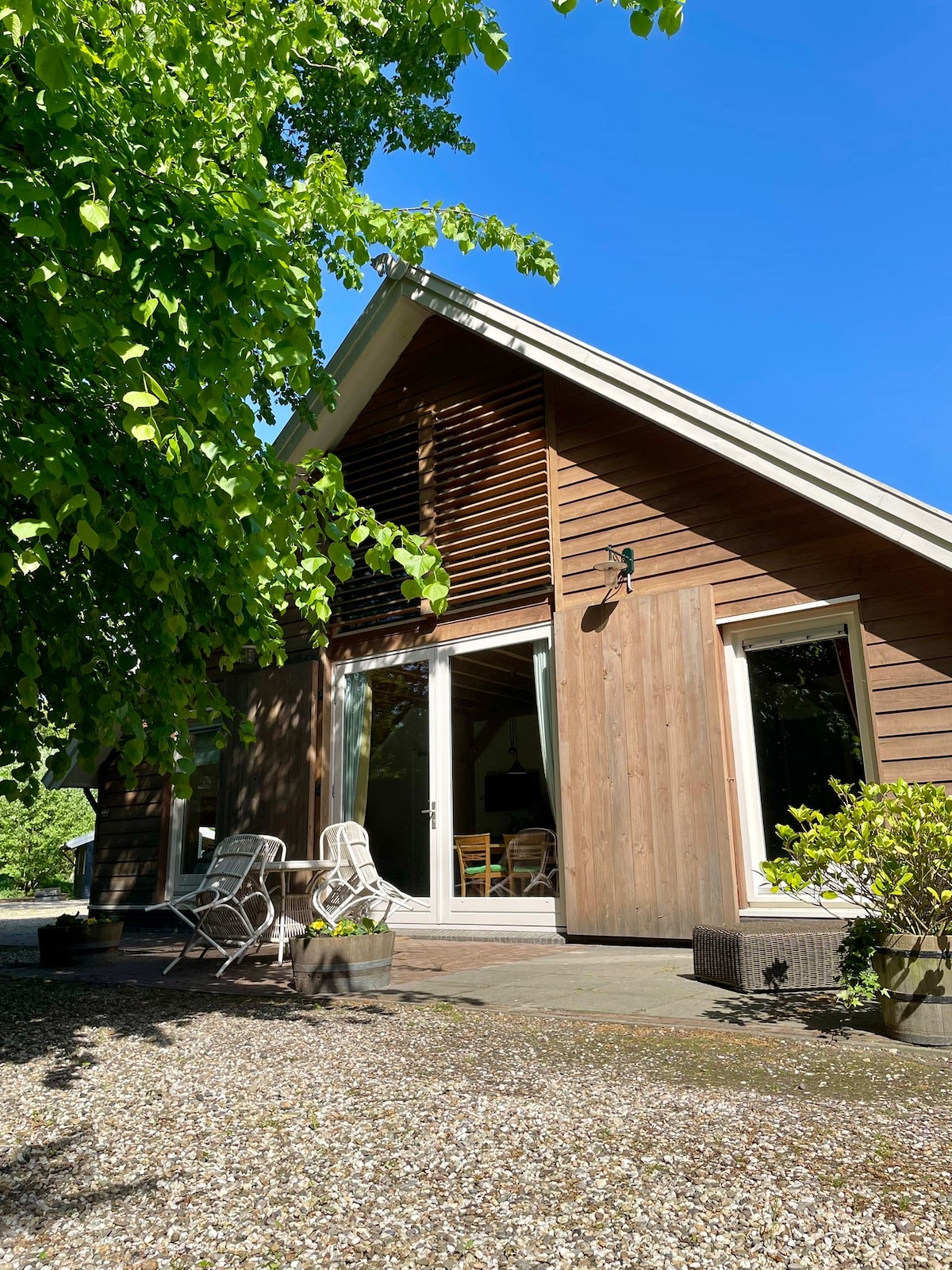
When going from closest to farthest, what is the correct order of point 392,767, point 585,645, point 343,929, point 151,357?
point 151,357 < point 343,929 < point 585,645 < point 392,767

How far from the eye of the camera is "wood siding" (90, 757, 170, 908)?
9.79 m

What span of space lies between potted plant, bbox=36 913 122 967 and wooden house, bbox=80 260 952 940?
5.70 feet

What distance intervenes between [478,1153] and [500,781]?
505 centimetres

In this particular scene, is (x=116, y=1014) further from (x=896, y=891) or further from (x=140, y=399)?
(x=896, y=891)

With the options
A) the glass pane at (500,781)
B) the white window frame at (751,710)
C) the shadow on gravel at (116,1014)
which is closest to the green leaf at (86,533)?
the shadow on gravel at (116,1014)

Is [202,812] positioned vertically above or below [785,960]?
above

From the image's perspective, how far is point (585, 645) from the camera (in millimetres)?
6691

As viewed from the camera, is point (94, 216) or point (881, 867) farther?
point (881, 867)

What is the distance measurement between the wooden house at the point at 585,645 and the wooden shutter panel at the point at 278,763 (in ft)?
0.08

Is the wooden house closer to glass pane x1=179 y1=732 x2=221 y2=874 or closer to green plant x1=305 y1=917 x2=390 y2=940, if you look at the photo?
glass pane x1=179 y1=732 x2=221 y2=874

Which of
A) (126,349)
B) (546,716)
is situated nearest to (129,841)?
(546,716)

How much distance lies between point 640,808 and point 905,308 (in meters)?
36.6

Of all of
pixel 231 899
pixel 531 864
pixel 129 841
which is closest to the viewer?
pixel 231 899

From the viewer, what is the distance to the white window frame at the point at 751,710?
18.4ft
